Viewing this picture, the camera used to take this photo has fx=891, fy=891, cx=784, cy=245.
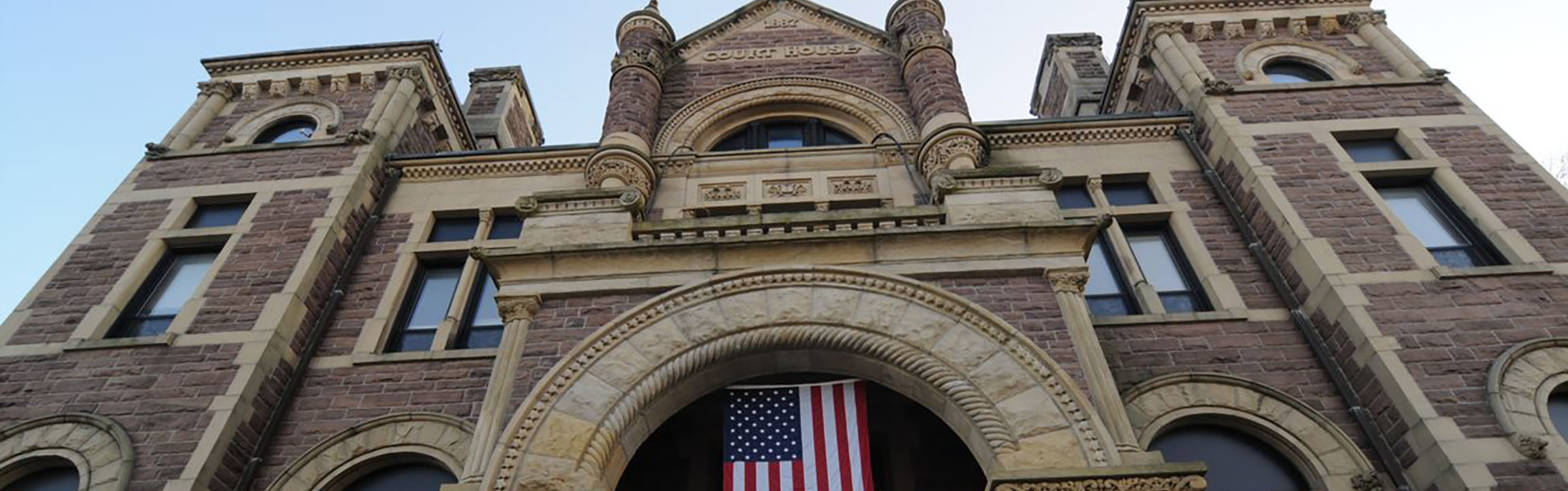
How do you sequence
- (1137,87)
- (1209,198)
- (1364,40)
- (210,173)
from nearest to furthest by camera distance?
(1209,198)
(210,173)
(1364,40)
(1137,87)

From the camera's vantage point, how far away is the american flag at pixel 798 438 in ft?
24.5

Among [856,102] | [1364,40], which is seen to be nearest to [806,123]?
[856,102]

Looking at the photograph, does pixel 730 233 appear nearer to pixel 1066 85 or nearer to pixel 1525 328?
pixel 1525 328

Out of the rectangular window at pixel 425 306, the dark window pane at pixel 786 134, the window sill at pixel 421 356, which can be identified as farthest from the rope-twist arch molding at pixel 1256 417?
the rectangular window at pixel 425 306

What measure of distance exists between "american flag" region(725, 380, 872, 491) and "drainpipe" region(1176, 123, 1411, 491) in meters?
5.17

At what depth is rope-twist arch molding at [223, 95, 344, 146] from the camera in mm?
14188

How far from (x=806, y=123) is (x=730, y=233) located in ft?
22.2

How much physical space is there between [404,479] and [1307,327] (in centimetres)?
1009

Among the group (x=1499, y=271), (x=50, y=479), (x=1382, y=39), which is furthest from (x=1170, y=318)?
(x=50, y=479)

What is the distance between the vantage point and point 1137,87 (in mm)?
16062

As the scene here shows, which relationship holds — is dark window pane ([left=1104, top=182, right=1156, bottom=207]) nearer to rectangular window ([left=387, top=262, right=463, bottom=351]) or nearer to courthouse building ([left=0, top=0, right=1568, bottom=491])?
courthouse building ([left=0, top=0, right=1568, bottom=491])

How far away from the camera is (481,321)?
37.7 ft

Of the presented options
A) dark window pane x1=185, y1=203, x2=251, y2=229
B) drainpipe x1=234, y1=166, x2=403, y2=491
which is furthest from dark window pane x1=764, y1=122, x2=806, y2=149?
dark window pane x1=185, y1=203, x2=251, y2=229

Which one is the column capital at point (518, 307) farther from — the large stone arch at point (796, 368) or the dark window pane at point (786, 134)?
the dark window pane at point (786, 134)
